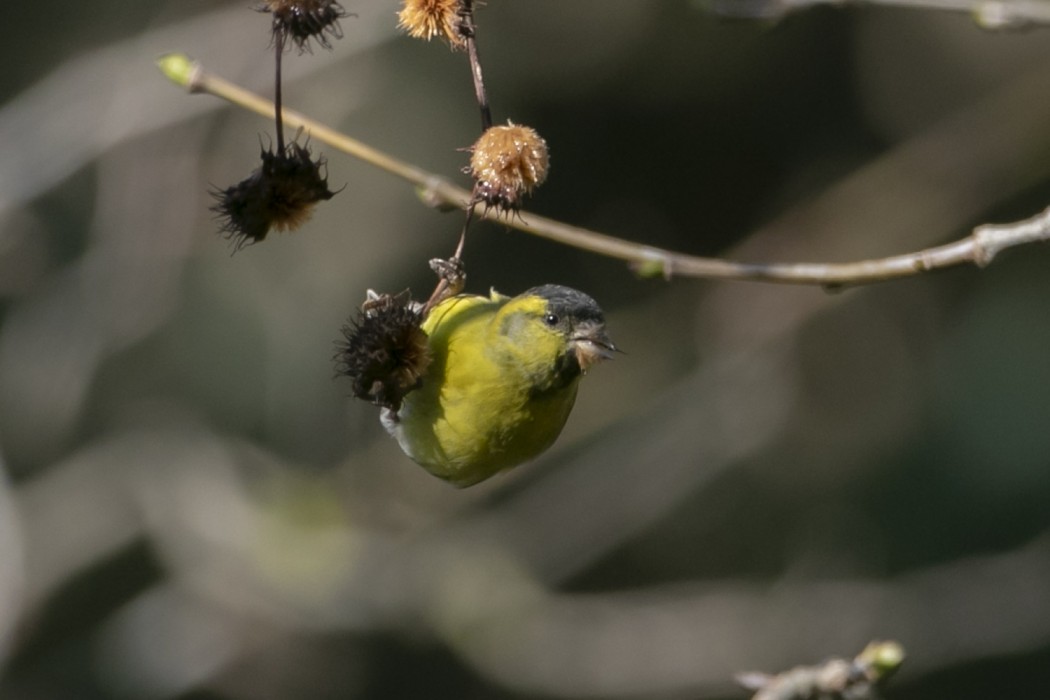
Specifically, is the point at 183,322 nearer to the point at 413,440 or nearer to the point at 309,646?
the point at 309,646

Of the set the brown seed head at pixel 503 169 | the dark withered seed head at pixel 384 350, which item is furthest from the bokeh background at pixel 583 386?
the brown seed head at pixel 503 169

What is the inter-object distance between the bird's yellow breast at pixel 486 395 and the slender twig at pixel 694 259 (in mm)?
566

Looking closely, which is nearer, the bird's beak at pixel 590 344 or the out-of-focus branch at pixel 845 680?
the out-of-focus branch at pixel 845 680

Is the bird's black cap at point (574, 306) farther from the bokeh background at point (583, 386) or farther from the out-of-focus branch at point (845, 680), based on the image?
the bokeh background at point (583, 386)

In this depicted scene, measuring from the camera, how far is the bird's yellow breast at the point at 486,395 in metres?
3.15

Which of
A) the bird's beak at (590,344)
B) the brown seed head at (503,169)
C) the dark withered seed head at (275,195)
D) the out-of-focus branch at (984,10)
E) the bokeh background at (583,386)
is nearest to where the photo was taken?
the out-of-focus branch at (984,10)

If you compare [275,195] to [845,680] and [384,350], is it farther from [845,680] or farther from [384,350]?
[845,680]

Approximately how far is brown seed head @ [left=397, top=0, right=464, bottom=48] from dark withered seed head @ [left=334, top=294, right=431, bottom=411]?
60cm

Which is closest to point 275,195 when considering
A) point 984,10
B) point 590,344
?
point 590,344

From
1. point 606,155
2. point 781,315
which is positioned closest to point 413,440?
point 781,315

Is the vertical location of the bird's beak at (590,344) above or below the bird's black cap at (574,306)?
below

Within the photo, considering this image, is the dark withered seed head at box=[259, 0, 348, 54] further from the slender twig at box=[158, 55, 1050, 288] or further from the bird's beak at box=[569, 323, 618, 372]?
the bird's beak at box=[569, 323, 618, 372]

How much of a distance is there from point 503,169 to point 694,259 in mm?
429

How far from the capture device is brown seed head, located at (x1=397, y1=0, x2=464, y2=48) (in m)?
2.34
